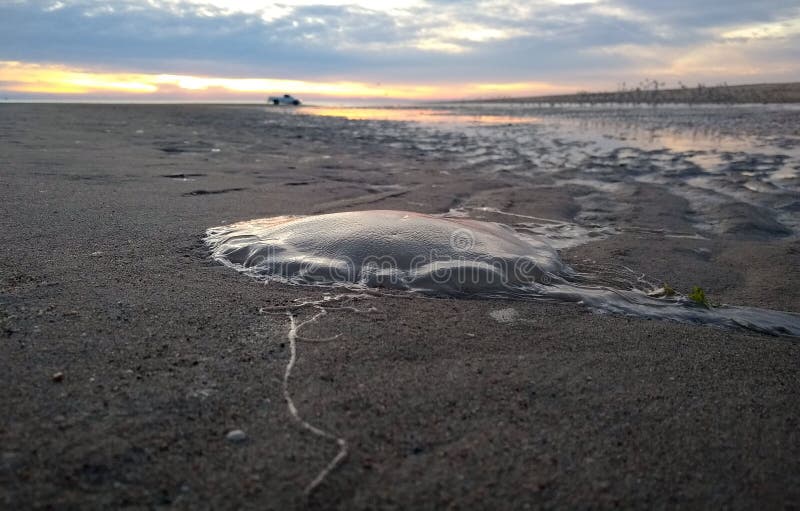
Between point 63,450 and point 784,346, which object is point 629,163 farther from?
point 63,450

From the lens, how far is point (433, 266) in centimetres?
335

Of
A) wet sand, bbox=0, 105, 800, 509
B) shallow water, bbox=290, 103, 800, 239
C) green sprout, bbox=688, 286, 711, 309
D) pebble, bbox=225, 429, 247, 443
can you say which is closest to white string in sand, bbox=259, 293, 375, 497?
wet sand, bbox=0, 105, 800, 509

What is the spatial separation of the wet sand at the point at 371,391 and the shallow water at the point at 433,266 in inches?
6.0

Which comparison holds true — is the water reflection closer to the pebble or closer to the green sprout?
the green sprout

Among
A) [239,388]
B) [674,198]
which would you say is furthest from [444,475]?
[674,198]

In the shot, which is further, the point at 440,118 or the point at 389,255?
the point at 440,118

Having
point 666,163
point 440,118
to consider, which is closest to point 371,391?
point 666,163

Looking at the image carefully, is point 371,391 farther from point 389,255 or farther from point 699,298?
point 699,298

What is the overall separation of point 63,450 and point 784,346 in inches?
119

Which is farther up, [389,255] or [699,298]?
[389,255]

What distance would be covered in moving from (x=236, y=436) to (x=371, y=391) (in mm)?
526

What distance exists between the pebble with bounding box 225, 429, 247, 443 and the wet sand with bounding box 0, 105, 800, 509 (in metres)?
0.02

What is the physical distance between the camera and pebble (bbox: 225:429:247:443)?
1.83m

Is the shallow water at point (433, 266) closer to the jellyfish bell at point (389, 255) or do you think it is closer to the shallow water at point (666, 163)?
the jellyfish bell at point (389, 255)
